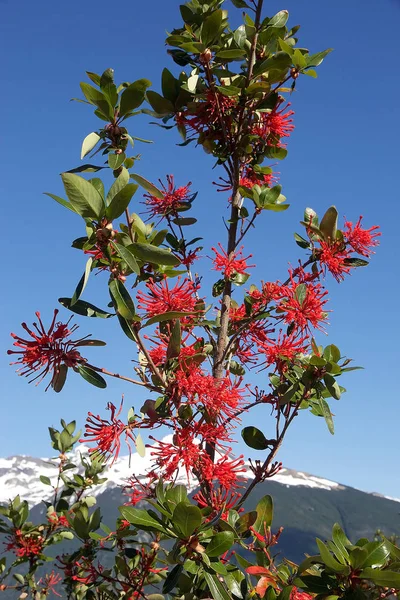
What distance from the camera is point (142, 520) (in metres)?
2.58

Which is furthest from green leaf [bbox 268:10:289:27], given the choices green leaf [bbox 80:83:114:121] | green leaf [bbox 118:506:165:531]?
green leaf [bbox 118:506:165:531]

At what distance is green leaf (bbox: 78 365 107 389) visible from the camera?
9.60ft

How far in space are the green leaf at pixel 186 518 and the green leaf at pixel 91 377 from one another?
0.77 meters

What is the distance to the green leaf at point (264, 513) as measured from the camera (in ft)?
10.6

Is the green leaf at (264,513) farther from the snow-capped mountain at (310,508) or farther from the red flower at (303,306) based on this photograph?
the snow-capped mountain at (310,508)

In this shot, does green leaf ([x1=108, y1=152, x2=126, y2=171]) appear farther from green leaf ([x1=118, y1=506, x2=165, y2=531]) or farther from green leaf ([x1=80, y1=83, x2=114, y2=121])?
green leaf ([x1=118, y1=506, x2=165, y2=531])

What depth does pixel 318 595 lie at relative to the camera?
2.85 meters

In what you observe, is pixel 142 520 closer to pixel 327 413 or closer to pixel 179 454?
pixel 179 454

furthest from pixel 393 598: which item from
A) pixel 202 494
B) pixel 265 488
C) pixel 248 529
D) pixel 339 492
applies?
pixel 339 492

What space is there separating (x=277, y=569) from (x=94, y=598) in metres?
1.69

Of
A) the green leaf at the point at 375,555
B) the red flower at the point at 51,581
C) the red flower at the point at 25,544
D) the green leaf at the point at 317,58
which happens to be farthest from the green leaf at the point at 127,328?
the red flower at the point at 51,581

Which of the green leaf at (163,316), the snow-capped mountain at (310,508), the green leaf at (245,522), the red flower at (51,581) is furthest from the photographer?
the snow-capped mountain at (310,508)

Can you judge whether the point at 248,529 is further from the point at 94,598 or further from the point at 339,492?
the point at 339,492

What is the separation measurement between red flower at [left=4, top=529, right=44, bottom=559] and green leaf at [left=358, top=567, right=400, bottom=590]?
3679mm
